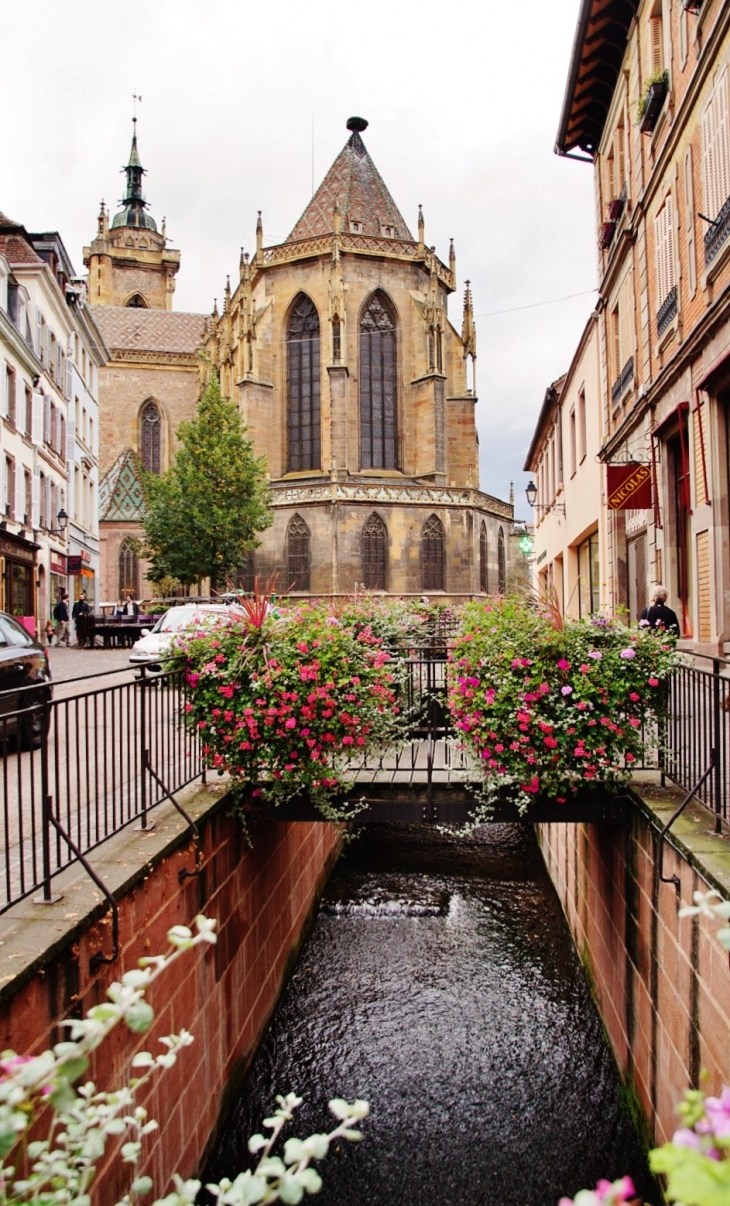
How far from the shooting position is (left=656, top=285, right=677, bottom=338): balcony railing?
12.3 m

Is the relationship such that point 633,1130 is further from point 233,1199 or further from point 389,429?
point 389,429

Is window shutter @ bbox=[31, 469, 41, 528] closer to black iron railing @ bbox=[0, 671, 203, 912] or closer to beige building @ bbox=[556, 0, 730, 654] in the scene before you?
beige building @ bbox=[556, 0, 730, 654]

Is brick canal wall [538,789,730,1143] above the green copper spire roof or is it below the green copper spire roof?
below

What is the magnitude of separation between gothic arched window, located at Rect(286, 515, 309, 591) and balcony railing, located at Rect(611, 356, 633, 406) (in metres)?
25.6

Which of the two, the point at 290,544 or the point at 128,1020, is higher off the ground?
the point at 290,544

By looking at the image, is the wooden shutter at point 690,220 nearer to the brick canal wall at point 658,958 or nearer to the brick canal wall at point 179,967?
the brick canal wall at point 658,958

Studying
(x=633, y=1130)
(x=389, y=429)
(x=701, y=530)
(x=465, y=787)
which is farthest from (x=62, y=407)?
(x=633, y=1130)

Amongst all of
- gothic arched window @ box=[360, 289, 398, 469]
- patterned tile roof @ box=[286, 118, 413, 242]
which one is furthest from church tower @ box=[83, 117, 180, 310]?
gothic arched window @ box=[360, 289, 398, 469]

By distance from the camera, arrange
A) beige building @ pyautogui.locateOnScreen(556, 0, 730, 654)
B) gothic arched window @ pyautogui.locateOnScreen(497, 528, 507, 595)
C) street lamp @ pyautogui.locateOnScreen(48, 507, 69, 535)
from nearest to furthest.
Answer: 1. beige building @ pyautogui.locateOnScreen(556, 0, 730, 654)
2. street lamp @ pyautogui.locateOnScreen(48, 507, 69, 535)
3. gothic arched window @ pyautogui.locateOnScreen(497, 528, 507, 595)

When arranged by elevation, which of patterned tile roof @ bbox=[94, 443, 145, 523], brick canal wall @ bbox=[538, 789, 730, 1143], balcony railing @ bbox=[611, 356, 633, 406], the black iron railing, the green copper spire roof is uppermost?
the green copper spire roof

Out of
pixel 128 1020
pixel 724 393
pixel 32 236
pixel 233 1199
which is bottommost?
pixel 233 1199

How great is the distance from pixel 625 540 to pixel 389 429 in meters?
28.8

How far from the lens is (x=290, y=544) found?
137 feet

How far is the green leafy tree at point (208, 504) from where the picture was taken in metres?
33.6
